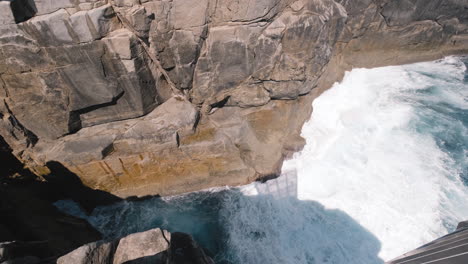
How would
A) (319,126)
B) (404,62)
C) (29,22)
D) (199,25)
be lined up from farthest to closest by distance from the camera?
(404,62), (319,126), (199,25), (29,22)

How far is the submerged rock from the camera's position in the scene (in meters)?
5.23

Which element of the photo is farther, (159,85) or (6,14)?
(159,85)

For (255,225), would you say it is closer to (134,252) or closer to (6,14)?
(134,252)

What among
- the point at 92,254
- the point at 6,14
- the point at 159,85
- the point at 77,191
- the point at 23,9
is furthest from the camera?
the point at 159,85

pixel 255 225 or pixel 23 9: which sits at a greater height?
pixel 23 9

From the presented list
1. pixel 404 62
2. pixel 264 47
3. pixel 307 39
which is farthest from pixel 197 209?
pixel 404 62

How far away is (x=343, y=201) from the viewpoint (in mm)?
12461

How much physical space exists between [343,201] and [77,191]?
14.2 metres

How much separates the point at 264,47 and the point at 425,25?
16.6m

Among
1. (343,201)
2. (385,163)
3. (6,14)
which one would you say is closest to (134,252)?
(343,201)

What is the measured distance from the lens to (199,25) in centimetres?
1138

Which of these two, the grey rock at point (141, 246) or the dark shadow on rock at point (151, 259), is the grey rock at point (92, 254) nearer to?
the grey rock at point (141, 246)

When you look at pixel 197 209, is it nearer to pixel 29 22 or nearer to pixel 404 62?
pixel 29 22

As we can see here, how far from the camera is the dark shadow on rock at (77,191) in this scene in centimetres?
1264
